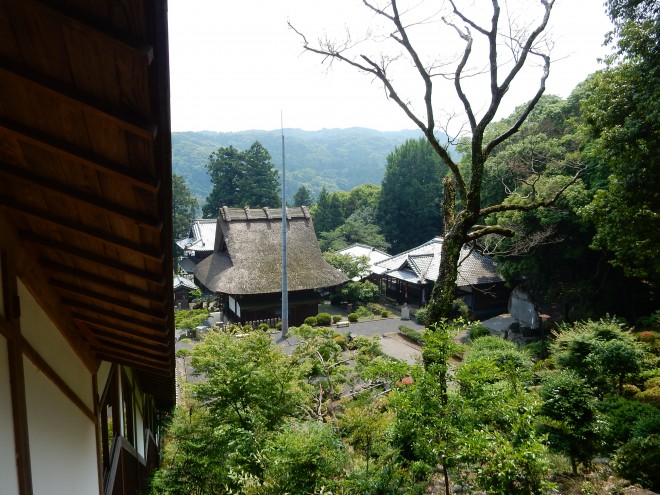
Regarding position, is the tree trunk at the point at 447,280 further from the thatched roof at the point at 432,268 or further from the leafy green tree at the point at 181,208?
the leafy green tree at the point at 181,208

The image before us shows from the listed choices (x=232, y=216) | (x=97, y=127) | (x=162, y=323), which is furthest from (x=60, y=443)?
(x=232, y=216)

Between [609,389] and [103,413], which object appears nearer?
[103,413]

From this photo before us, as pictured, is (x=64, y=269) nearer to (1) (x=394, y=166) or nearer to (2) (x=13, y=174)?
(2) (x=13, y=174)

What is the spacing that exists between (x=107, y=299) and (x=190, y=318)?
17748mm

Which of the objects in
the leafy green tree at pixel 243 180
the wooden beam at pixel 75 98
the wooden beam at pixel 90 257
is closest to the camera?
the wooden beam at pixel 75 98

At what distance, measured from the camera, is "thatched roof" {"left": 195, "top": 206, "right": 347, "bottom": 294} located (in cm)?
1914

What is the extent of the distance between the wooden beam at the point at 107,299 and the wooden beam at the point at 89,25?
202 centimetres

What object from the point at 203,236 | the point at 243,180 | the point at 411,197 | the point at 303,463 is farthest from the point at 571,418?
the point at 243,180

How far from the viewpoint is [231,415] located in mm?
7199

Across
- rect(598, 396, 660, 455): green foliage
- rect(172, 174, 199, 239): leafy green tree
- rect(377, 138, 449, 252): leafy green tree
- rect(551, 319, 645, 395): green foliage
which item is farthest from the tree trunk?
rect(172, 174, 199, 239): leafy green tree

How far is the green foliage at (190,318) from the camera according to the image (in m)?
18.9

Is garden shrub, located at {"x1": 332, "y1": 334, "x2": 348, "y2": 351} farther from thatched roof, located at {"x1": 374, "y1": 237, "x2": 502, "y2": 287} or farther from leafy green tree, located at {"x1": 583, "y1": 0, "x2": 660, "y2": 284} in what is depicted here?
leafy green tree, located at {"x1": 583, "y1": 0, "x2": 660, "y2": 284}

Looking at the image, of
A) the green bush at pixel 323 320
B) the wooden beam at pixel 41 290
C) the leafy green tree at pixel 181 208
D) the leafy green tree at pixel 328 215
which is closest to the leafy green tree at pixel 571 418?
the wooden beam at pixel 41 290

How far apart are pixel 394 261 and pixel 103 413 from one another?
857 inches
